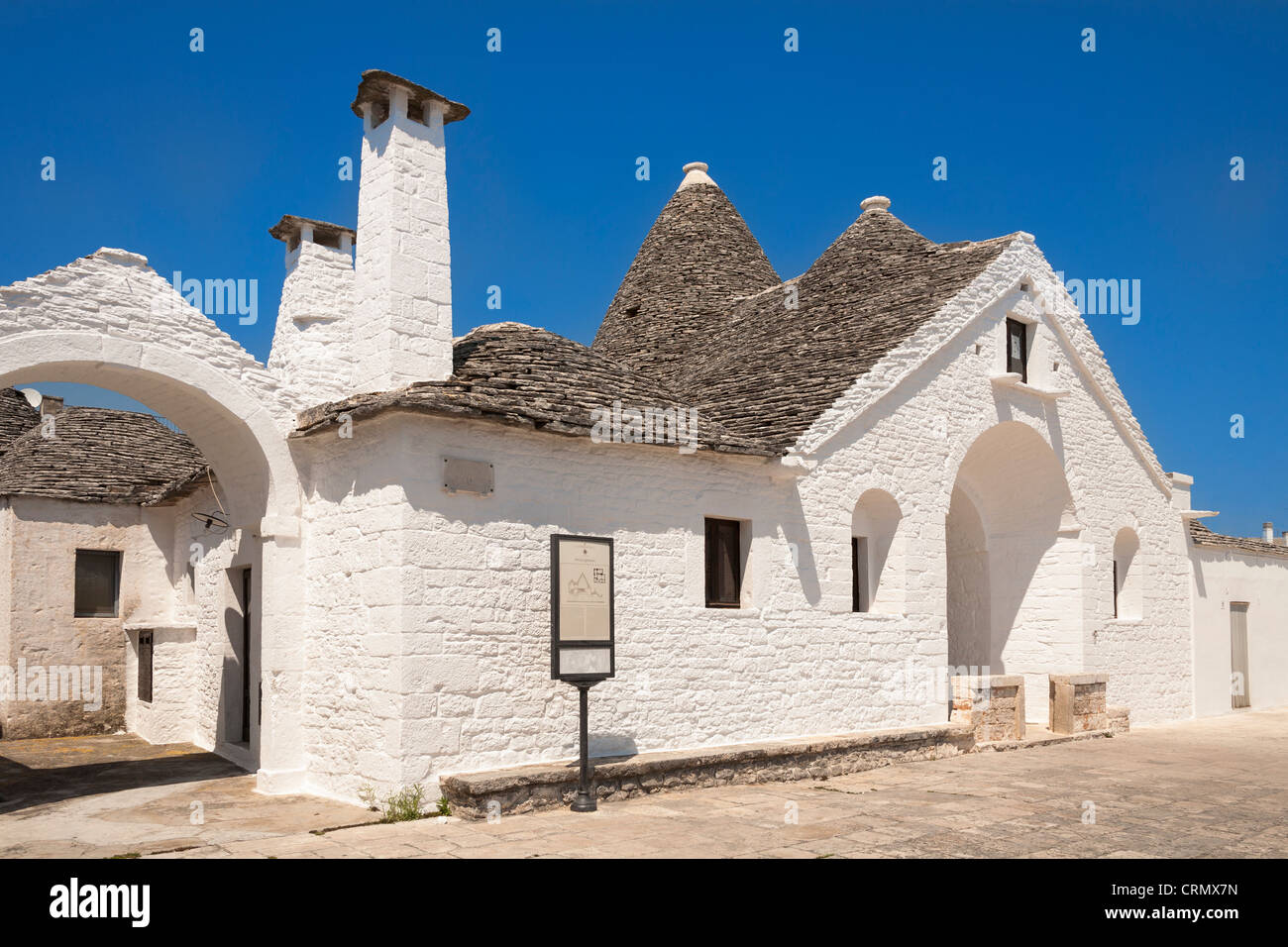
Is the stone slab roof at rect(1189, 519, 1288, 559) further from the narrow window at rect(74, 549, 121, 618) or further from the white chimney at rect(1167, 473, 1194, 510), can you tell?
the narrow window at rect(74, 549, 121, 618)

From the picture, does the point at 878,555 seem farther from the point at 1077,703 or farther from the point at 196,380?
the point at 196,380

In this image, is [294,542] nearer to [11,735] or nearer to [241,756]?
[241,756]

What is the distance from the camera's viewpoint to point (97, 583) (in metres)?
15.0

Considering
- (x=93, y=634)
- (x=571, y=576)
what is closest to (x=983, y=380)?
(x=571, y=576)

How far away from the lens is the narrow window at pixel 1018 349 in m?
14.7

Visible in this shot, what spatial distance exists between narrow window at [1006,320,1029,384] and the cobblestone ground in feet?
19.4

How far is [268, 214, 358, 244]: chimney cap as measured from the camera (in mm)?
10258

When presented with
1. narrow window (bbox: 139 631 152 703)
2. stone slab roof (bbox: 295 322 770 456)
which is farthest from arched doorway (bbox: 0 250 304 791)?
narrow window (bbox: 139 631 152 703)

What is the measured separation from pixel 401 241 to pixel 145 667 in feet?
27.7

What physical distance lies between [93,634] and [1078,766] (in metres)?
13.0

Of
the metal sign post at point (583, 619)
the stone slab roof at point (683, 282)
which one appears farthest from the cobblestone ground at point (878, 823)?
the stone slab roof at point (683, 282)

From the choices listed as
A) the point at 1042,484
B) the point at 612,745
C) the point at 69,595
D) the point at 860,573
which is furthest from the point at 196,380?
the point at 1042,484

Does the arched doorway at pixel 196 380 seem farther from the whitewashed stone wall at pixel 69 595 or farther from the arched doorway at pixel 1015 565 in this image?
the arched doorway at pixel 1015 565

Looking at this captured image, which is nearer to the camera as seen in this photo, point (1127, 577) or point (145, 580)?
point (145, 580)
